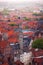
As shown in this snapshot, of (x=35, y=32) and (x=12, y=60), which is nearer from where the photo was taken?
(x=12, y=60)

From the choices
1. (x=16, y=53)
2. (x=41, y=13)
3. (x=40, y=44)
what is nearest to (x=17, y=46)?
(x=16, y=53)

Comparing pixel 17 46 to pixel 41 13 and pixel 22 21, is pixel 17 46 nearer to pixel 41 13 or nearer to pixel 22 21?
pixel 22 21

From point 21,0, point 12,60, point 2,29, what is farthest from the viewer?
point 21,0

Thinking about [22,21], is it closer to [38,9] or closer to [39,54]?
[38,9]

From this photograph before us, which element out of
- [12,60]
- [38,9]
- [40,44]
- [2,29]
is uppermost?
[38,9]

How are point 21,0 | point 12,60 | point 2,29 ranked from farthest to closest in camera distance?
point 21,0 < point 2,29 < point 12,60

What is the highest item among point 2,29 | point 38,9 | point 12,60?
point 38,9

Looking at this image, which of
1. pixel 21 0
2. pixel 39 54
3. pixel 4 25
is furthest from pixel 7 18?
pixel 39 54

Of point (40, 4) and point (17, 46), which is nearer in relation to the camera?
point (17, 46)

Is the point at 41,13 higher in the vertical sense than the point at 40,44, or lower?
higher
